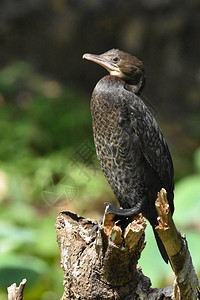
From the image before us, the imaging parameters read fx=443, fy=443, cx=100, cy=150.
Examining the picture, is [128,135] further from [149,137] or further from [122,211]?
[122,211]

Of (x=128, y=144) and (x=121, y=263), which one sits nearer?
(x=121, y=263)

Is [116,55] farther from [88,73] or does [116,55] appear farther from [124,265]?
[88,73]

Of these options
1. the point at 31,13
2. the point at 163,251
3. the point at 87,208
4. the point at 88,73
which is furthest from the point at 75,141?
the point at 163,251

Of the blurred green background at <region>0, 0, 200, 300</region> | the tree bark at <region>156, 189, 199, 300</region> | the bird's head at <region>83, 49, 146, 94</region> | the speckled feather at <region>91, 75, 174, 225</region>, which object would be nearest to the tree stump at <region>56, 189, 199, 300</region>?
the tree bark at <region>156, 189, 199, 300</region>

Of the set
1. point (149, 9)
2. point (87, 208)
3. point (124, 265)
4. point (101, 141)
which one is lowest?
point (124, 265)

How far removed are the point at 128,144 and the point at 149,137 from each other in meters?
0.13

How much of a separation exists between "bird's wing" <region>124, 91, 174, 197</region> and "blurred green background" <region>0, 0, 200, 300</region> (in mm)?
2737

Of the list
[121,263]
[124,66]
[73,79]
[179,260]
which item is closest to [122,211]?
[121,263]

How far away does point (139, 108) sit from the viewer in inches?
93.0

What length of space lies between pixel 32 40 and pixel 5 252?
5252 mm

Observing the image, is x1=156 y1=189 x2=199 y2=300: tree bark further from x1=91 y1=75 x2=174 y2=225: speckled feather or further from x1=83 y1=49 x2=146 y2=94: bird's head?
x1=83 y1=49 x2=146 y2=94: bird's head

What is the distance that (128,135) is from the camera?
7.75 ft

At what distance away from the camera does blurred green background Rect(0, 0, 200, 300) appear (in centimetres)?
558

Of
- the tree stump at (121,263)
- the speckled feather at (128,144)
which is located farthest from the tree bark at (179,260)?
the speckled feather at (128,144)
